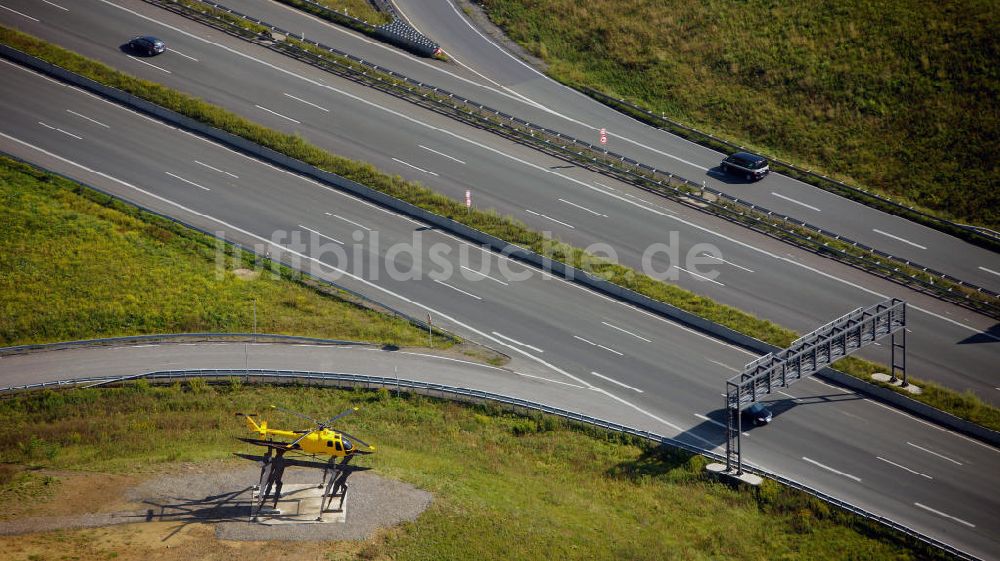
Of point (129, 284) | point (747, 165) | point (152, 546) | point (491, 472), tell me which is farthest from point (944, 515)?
point (129, 284)

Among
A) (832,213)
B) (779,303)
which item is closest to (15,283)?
(779,303)

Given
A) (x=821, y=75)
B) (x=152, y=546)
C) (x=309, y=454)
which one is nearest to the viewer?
(x=152, y=546)

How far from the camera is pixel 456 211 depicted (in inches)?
2778

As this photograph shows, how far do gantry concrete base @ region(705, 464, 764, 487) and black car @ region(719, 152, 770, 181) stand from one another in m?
28.8

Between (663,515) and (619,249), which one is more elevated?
(619,249)

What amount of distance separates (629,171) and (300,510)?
38.4 meters

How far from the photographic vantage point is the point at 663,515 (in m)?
48.9

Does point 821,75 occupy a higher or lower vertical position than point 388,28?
lower

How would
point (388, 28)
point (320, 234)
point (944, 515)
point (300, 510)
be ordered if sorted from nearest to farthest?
point (300, 510) < point (944, 515) < point (320, 234) < point (388, 28)

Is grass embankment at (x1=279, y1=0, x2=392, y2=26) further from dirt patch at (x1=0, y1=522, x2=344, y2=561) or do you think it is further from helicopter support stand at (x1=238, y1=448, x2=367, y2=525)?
dirt patch at (x1=0, y1=522, x2=344, y2=561)

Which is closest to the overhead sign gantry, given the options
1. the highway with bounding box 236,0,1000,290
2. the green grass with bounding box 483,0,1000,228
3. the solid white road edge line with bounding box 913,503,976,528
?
the solid white road edge line with bounding box 913,503,976,528

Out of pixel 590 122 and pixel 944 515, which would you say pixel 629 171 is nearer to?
pixel 590 122

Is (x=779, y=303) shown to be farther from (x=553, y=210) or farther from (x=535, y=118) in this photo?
(x=535, y=118)

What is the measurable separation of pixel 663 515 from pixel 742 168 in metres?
32.8
